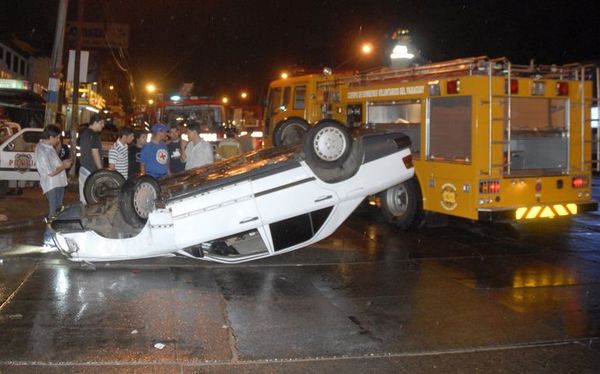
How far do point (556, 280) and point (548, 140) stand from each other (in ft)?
10.2

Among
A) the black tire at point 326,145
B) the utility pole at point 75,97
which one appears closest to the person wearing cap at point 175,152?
the black tire at point 326,145

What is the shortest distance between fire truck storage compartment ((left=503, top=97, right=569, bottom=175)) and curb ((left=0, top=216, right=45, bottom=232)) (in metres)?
7.64

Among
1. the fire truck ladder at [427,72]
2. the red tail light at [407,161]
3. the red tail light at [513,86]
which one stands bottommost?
the red tail light at [407,161]

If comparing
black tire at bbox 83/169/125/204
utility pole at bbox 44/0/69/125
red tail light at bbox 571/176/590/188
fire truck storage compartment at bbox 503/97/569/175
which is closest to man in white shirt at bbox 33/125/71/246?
black tire at bbox 83/169/125/204

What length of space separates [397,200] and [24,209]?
22.0 feet

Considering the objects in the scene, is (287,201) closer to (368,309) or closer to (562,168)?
(368,309)

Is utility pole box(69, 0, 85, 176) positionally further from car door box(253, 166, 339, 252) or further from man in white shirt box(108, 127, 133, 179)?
car door box(253, 166, 339, 252)

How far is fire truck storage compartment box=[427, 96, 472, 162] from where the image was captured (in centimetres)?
888

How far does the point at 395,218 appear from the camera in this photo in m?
10.3

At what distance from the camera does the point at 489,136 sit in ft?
28.3

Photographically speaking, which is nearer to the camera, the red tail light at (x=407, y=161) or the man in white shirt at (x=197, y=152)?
the red tail light at (x=407, y=161)

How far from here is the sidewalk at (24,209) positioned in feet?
33.3

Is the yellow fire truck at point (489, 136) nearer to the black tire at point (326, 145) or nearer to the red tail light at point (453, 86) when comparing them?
the red tail light at point (453, 86)

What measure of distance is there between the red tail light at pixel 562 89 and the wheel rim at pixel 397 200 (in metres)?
2.68
